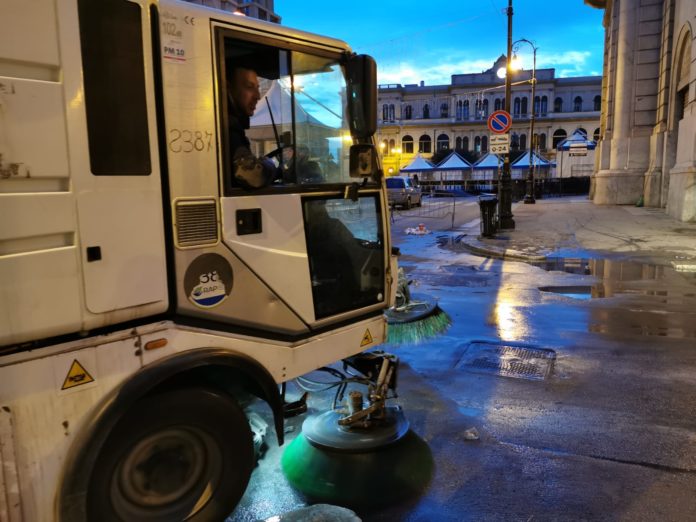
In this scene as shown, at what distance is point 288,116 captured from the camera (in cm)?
328

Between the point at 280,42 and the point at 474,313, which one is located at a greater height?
the point at 280,42

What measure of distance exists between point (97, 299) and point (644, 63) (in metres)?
28.0

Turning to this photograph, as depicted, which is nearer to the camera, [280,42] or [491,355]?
[280,42]

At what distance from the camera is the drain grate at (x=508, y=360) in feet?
18.4

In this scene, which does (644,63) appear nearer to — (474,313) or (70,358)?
(474,313)

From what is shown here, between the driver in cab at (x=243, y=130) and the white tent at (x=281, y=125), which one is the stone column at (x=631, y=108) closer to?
the white tent at (x=281, y=125)

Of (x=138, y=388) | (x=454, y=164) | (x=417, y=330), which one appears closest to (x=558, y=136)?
(x=454, y=164)

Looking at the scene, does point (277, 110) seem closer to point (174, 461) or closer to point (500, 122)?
point (174, 461)

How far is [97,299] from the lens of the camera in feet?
7.91

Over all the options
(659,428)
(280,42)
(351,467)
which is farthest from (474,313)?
(280,42)

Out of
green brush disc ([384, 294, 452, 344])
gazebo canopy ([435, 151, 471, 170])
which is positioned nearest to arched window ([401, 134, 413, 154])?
gazebo canopy ([435, 151, 471, 170])

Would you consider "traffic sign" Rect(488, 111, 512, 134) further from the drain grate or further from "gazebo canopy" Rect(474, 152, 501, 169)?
"gazebo canopy" Rect(474, 152, 501, 169)

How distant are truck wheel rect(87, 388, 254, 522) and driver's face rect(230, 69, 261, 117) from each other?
1662 mm

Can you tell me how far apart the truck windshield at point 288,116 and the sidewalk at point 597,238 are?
33.6 feet
